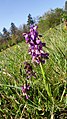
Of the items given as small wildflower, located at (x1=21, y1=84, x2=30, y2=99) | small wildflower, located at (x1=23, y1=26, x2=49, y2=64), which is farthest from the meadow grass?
small wildflower, located at (x1=23, y1=26, x2=49, y2=64)

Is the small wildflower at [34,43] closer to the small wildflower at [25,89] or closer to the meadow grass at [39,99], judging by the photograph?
the meadow grass at [39,99]

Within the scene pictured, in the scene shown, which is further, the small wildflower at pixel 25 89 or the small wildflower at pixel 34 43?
the small wildflower at pixel 25 89

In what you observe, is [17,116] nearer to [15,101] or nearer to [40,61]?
[15,101]

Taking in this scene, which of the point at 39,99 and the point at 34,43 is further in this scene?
the point at 39,99

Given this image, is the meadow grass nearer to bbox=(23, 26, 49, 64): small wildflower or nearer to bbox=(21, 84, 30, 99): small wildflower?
bbox=(21, 84, 30, 99): small wildflower

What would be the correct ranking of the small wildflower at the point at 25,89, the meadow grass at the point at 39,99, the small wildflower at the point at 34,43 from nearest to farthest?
1. the small wildflower at the point at 34,43
2. the meadow grass at the point at 39,99
3. the small wildflower at the point at 25,89

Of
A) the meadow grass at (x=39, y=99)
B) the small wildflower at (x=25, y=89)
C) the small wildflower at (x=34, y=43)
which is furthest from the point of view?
the small wildflower at (x=25, y=89)

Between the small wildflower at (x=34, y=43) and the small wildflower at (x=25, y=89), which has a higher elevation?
the small wildflower at (x=34, y=43)

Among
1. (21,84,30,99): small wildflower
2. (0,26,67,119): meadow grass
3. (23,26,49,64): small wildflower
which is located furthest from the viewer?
(21,84,30,99): small wildflower

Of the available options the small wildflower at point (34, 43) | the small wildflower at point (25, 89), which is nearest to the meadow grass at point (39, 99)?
the small wildflower at point (25, 89)

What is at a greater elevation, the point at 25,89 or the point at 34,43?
the point at 34,43

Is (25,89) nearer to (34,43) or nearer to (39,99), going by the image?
(39,99)

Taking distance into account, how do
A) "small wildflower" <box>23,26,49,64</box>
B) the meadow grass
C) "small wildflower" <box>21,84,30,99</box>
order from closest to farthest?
"small wildflower" <box>23,26,49,64</box> < the meadow grass < "small wildflower" <box>21,84,30,99</box>

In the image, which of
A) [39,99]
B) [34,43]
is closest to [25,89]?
[39,99]
